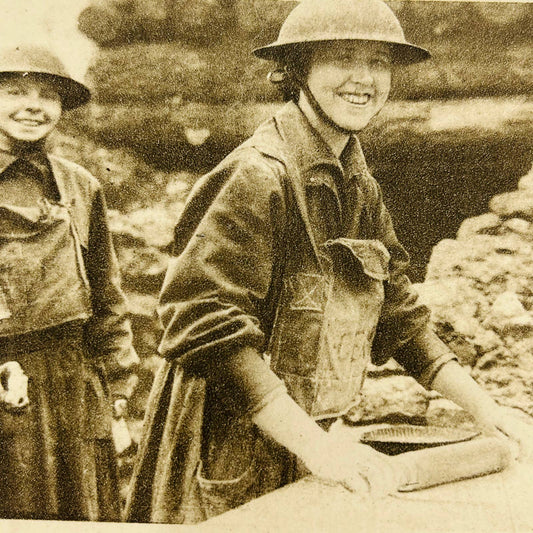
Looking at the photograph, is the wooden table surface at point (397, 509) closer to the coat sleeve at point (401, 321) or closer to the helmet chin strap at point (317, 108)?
the coat sleeve at point (401, 321)

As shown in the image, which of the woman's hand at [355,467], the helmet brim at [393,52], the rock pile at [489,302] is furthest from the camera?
the rock pile at [489,302]

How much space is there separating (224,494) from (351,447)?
40 centimetres

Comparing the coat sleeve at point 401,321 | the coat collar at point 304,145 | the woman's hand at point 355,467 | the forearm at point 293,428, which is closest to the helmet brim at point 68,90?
the coat collar at point 304,145

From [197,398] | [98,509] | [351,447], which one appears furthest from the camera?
[98,509]

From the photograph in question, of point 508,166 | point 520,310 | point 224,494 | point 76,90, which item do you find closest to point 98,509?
point 224,494

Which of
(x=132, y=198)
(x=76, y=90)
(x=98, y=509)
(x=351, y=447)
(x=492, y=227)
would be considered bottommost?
(x=98, y=509)

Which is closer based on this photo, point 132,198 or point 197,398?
point 197,398

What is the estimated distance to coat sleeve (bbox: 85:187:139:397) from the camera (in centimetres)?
212

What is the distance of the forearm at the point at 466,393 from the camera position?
2059 mm

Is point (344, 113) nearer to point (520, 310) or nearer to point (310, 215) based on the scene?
point (310, 215)

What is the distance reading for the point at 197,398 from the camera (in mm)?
1935

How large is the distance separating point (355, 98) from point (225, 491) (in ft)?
3.79

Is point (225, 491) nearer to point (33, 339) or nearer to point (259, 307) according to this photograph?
point (259, 307)

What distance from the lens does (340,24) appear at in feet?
6.45
